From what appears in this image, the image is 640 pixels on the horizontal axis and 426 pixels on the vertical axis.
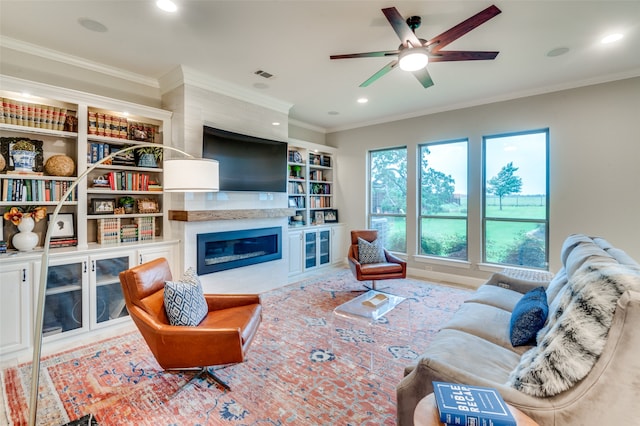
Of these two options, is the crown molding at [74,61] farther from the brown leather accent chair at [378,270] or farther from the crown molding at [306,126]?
the brown leather accent chair at [378,270]

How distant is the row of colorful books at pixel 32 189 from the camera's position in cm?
268

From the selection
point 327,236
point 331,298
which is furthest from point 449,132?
point 331,298

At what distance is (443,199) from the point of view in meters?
5.04

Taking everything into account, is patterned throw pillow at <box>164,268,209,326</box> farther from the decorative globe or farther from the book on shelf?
the decorative globe

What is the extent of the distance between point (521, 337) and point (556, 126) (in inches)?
139

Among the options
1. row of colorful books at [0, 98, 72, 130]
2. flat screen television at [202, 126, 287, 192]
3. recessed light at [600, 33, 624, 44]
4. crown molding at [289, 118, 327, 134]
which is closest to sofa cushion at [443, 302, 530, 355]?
recessed light at [600, 33, 624, 44]

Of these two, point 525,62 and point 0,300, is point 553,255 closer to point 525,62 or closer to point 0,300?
point 525,62

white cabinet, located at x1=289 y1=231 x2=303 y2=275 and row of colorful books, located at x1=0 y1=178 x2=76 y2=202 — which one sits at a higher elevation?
row of colorful books, located at x1=0 y1=178 x2=76 y2=202

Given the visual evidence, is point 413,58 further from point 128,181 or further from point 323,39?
point 128,181

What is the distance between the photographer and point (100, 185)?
10.7 feet

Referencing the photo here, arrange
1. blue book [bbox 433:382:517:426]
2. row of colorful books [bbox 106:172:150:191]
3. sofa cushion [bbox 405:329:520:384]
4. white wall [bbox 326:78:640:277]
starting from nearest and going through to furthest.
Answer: blue book [bbox 433:382:517:426], sofa cushion [bbox 405:329:520:384], row of colorful books [bbox 106:172:150:191], white wall [bbox 326:78:640:277]

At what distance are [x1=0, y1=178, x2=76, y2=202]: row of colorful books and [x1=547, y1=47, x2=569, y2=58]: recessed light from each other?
5175 millimetres

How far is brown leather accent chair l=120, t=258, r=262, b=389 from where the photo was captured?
191 cm

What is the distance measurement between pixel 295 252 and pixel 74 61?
3746mm
